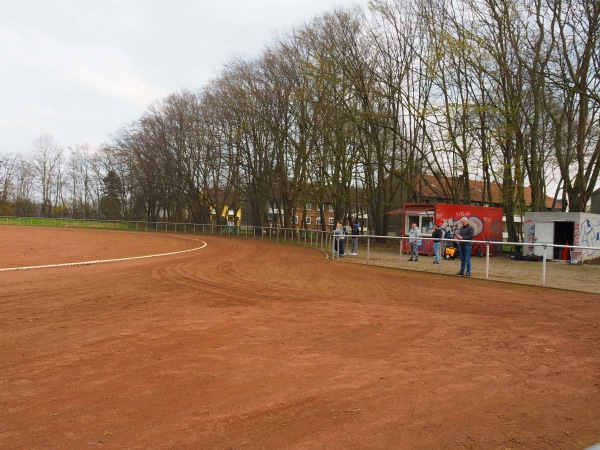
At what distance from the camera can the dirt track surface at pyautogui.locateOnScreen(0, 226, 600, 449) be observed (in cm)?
369

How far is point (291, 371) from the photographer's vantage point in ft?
16.9

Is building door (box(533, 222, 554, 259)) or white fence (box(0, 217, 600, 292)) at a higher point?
building door (box(533, 222, 554, 259))

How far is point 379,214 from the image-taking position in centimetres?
3797

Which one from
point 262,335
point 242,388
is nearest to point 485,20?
point 262,335

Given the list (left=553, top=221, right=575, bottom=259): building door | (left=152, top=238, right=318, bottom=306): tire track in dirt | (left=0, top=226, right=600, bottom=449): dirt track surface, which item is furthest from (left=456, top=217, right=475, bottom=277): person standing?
(left=553, top=221, right=575, bottom=259): building door

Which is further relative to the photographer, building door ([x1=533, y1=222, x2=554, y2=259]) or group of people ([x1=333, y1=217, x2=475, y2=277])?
building door ([x1=533, y1=222, x2=554, y2=259])

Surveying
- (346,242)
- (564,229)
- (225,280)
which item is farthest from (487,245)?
(346,242)

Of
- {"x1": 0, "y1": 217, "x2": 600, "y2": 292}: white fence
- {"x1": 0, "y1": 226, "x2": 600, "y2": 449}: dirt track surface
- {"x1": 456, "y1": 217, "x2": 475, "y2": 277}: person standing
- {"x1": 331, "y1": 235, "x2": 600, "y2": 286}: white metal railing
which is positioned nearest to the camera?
{"x1": 0, "y1": 226, "x2": 600, "y2": 449}: dirt track surface

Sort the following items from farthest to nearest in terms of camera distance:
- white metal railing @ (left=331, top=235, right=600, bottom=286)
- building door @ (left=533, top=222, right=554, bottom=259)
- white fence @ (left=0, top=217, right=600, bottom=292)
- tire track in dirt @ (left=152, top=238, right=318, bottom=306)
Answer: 1. building door @ (left=533, top=222, right=554, bottom=259)
2. white fence @ (left=0, top=217, right=600, bottom=292)
3. white metal railing @ (left=331, top=235, right=600, bottom=286)
4. tire track in dirt @ (left=152, top=238, right=318, bottom=306)

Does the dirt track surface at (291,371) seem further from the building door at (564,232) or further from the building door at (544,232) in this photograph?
the building door at (544,232)

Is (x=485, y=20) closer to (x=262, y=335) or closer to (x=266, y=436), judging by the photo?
(x=262, y=335)

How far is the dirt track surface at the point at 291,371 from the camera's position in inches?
145

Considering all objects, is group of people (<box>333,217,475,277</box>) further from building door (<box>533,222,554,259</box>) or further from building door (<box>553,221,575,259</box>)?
building door (<box>553,221,575,259</box>)

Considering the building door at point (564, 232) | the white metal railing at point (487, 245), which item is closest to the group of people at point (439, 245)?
the white metal railing at point (487, 245)
